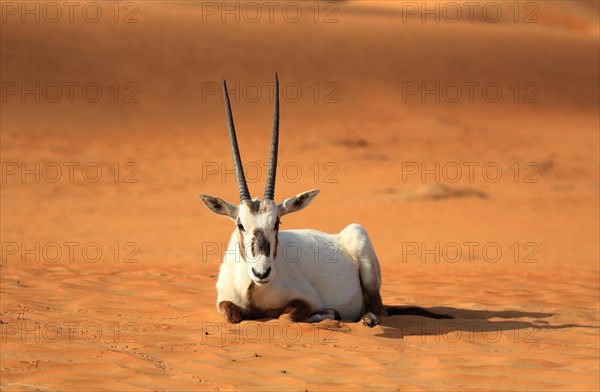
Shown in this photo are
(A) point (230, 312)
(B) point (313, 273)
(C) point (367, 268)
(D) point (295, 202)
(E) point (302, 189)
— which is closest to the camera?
(A) point (230, 312)

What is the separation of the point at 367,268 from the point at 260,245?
1.71 meters

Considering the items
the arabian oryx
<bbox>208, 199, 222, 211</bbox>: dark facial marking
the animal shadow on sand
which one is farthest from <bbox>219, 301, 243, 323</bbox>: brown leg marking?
the animal shadow on sand

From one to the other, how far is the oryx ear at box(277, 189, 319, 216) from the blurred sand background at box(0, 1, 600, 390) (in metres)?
0.96

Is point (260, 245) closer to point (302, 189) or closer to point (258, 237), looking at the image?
point (258, 237)

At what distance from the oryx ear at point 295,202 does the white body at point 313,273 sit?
0.45 m

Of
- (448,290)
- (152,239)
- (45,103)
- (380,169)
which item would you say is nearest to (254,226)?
(448,290)

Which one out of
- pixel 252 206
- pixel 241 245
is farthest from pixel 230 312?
pixel 252 206

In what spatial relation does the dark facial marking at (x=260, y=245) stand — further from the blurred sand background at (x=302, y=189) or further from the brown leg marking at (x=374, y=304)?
the brown leg marking at (x=374, y=304)

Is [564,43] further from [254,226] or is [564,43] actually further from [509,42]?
[254,226]

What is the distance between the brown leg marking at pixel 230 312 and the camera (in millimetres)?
7133

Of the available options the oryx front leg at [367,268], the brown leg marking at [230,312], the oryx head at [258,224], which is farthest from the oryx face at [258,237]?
the oryx front leg at [367,268]

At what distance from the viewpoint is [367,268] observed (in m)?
8.13

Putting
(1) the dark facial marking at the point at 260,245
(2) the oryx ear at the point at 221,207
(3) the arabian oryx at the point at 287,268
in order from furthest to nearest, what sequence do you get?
1. (2) the oryx ear at the point at 221,207
2. (3) the arabian oryx at the point at 287,268
3. (1) the dark facial marking at the point at 260,245

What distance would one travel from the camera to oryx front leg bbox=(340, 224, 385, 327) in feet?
26.4
